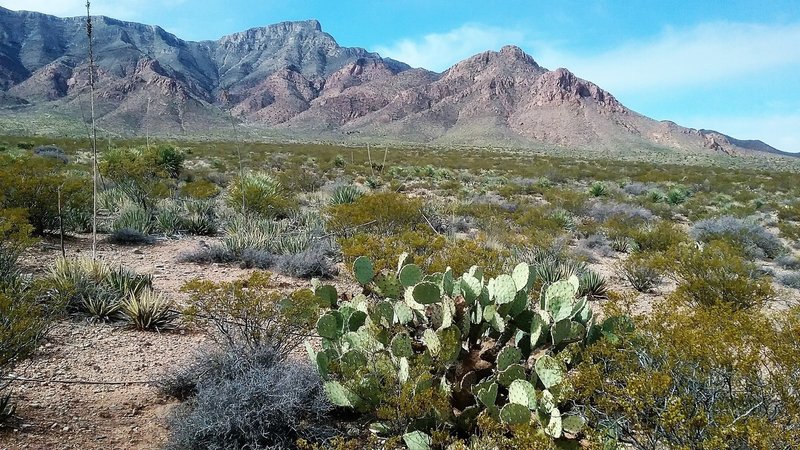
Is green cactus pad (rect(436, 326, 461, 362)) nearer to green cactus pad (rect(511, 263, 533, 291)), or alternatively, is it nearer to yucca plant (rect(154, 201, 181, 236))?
green cactus pad (rect(511, 263, 533, 291))

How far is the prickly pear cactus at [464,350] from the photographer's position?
364 centimetres

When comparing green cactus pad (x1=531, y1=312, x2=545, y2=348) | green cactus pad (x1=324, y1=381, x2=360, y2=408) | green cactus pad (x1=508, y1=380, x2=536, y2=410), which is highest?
green cactus pad (x1=531, y1=312, x2=545, y2=348)

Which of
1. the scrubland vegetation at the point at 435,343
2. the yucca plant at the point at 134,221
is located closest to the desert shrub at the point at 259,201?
the yucca plant at the point at 134,221

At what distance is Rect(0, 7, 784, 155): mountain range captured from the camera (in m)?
93.7

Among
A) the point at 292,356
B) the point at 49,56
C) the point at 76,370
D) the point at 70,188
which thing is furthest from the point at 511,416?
the point at 49,56

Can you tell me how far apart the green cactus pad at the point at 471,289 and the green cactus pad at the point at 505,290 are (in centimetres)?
16

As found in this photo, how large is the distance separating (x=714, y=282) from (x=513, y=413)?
5.47 meters

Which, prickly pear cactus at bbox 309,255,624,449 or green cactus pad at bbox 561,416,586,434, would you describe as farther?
prickly pear cactus at bbox 309,255,624,449

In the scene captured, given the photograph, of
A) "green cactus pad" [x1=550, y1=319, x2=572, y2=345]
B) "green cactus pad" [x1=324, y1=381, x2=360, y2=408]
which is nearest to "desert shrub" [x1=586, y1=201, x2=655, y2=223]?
"green cactus pad" [x1=550, y1=319, x2=572, y2=345]

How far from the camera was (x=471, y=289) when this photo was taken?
459 centimetres

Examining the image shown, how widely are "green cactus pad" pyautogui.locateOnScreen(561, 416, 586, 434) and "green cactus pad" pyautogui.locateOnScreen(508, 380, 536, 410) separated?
228 millimetres

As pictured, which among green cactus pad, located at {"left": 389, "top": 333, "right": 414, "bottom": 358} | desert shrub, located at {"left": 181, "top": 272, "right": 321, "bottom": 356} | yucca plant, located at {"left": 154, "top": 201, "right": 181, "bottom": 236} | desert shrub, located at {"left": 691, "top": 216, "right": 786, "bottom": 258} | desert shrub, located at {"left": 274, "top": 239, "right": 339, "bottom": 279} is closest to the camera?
green cactus pad, located at {"left": 389, "top": 333, "right": 414, "bottom": 358}

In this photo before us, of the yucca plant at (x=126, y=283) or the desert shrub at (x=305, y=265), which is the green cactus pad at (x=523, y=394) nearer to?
the yucca plant at (x=126, y=283)

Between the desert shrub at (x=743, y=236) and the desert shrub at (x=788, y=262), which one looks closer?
the desert shrub at (x=788, y=262)
